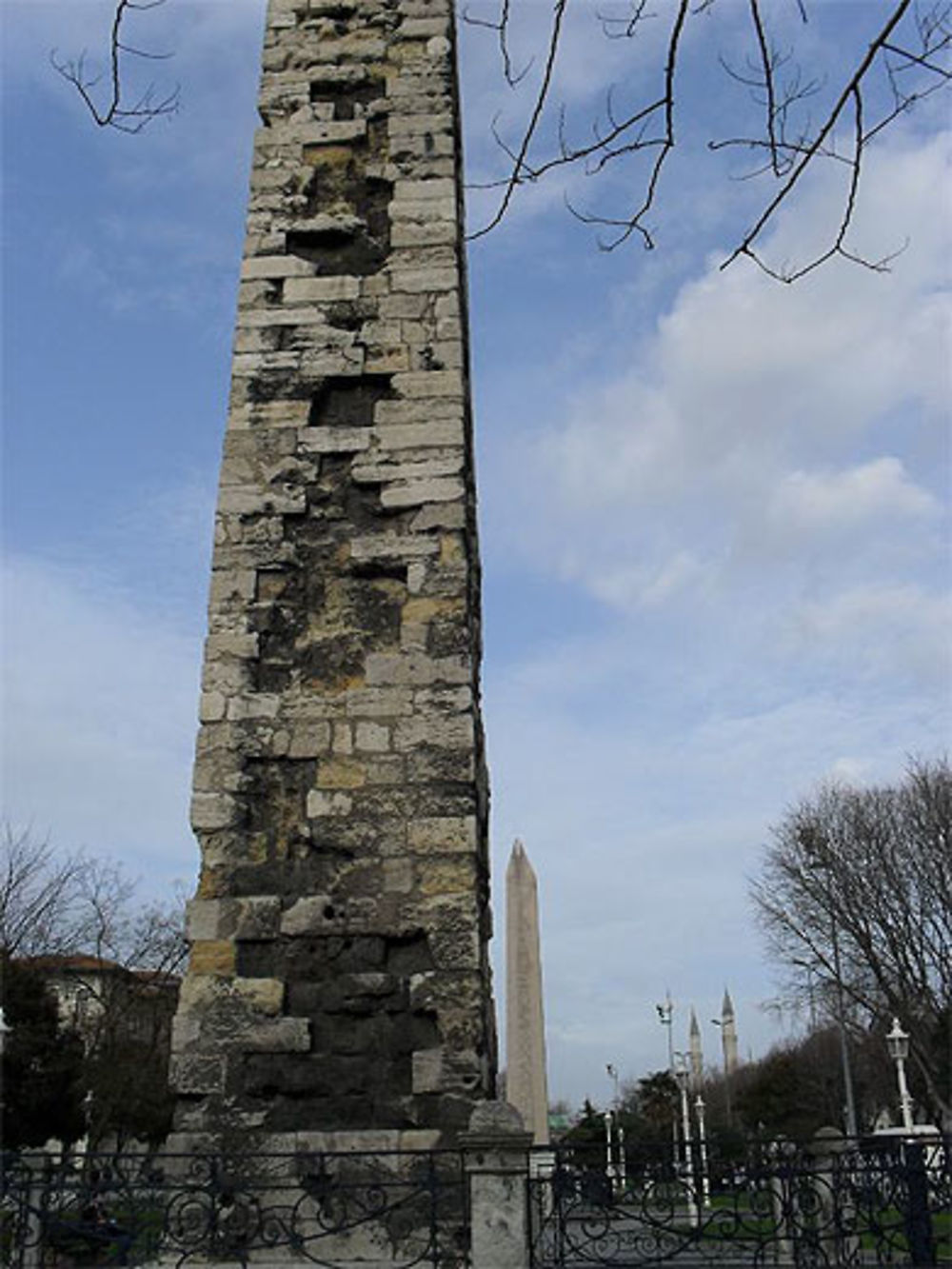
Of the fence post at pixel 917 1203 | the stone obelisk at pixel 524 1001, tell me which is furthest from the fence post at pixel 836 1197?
the stone obelisk at pixel 524 1001

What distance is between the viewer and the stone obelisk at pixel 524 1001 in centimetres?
1838

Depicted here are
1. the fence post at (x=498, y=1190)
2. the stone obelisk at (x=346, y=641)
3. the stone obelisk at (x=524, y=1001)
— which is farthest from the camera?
the stone obelisk at (x=524, y=1001)

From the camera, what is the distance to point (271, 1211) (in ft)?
18.5

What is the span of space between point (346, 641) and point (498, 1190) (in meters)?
3.17

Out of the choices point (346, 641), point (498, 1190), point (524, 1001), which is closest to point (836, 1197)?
point (498, 1190)

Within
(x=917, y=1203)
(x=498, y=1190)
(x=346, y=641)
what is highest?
(x=346, y=641)

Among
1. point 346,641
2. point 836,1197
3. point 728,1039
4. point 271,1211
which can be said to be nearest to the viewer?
point 836,1197

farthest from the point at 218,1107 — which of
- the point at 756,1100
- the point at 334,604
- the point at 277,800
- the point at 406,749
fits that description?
the point at 756,1100

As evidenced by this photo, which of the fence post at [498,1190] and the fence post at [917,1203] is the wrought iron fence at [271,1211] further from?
the fence post at [917,1203]

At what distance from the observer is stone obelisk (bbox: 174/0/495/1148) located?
237 inches

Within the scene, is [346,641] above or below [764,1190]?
above

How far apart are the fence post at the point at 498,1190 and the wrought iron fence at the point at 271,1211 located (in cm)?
29

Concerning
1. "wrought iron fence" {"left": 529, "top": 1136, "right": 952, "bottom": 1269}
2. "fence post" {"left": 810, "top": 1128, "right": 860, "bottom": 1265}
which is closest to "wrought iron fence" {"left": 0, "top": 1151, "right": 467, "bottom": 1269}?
"wrought iron fence" {"left": 529, "top": 1136, "right": 952, "bottom": 1269}

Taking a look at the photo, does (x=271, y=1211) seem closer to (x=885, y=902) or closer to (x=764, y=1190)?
(x=764, y=1190)
